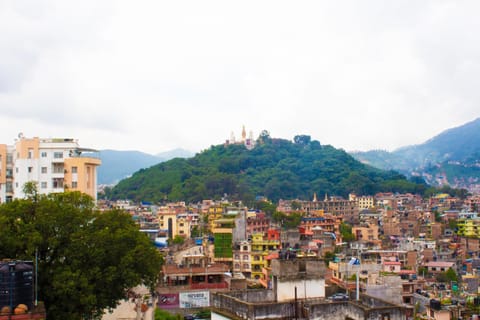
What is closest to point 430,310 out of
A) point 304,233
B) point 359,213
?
point 304,233

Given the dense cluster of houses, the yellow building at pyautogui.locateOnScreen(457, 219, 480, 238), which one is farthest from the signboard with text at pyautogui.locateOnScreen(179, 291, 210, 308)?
the yellow building at pyautogui.locateOnScreen(457, 219, 480, 238)

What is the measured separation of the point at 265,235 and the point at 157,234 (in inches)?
492

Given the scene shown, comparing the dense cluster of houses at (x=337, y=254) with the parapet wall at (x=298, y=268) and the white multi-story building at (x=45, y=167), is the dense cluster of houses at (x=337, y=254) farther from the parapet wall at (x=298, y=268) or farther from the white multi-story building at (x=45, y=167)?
the white multi-story building at (x=45, y=167)

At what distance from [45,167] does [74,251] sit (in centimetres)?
1839

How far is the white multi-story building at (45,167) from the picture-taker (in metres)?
35.0

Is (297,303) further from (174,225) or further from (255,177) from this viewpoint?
(255,177)

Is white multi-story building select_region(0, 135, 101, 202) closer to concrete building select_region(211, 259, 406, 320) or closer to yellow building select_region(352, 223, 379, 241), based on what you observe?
concrete building select_region(211, 259, 406, 320)

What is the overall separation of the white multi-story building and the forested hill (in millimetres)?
57774

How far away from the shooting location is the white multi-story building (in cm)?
3503

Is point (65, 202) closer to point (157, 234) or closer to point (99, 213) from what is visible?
point (99, 213)

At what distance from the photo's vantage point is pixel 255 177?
413ft

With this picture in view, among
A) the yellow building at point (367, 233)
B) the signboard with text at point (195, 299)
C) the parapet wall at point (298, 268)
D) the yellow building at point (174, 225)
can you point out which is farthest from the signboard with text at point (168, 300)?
the yellow building at point (367, 233)

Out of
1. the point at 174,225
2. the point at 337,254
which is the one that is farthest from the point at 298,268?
the point at 174,225

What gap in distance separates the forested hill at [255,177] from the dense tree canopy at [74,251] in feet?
237
